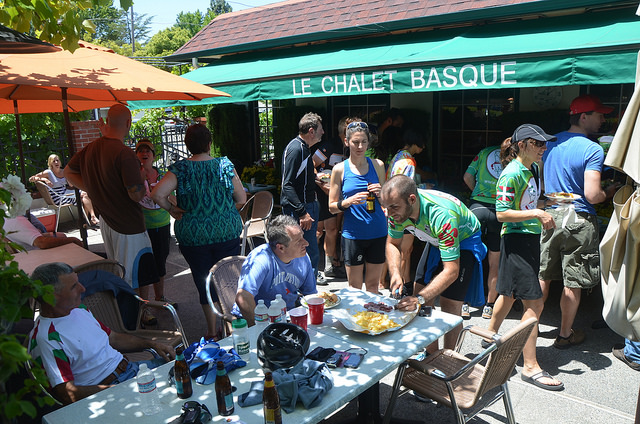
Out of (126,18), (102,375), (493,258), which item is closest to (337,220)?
(493,258)

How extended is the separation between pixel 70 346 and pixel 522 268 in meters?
3.16

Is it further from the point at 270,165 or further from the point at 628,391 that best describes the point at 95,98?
the point at 628,391

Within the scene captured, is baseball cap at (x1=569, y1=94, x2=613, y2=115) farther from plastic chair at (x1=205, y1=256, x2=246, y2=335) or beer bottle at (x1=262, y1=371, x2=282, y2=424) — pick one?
beer bottle at (x1=262, y1=371, x2=282, y2=424)

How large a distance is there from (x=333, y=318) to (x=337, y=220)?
3.43 meters

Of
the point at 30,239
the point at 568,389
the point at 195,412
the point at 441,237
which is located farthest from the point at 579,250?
the point at 30,239

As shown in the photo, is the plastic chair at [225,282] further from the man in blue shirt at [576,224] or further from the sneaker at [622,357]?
the sneaker at [622,357]

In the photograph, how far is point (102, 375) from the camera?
9.53 ft

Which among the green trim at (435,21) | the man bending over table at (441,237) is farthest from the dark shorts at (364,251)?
the green trim at (435,21)

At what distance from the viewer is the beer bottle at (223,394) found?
7.54ft

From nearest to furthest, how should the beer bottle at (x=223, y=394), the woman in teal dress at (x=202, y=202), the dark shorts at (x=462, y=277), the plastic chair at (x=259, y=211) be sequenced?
the beer bottle at (x=223, y=394)
the dark shorts at (x=462, y=277)
the woman in teal dress at (x=202, y=202)
the plastic chair at (x=259, y=211)

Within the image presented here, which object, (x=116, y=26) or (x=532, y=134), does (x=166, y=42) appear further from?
(x=532, y=134)

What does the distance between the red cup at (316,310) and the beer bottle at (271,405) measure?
40.3 inches

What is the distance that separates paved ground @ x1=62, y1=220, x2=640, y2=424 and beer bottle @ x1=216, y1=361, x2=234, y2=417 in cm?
139

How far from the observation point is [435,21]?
686 cm
